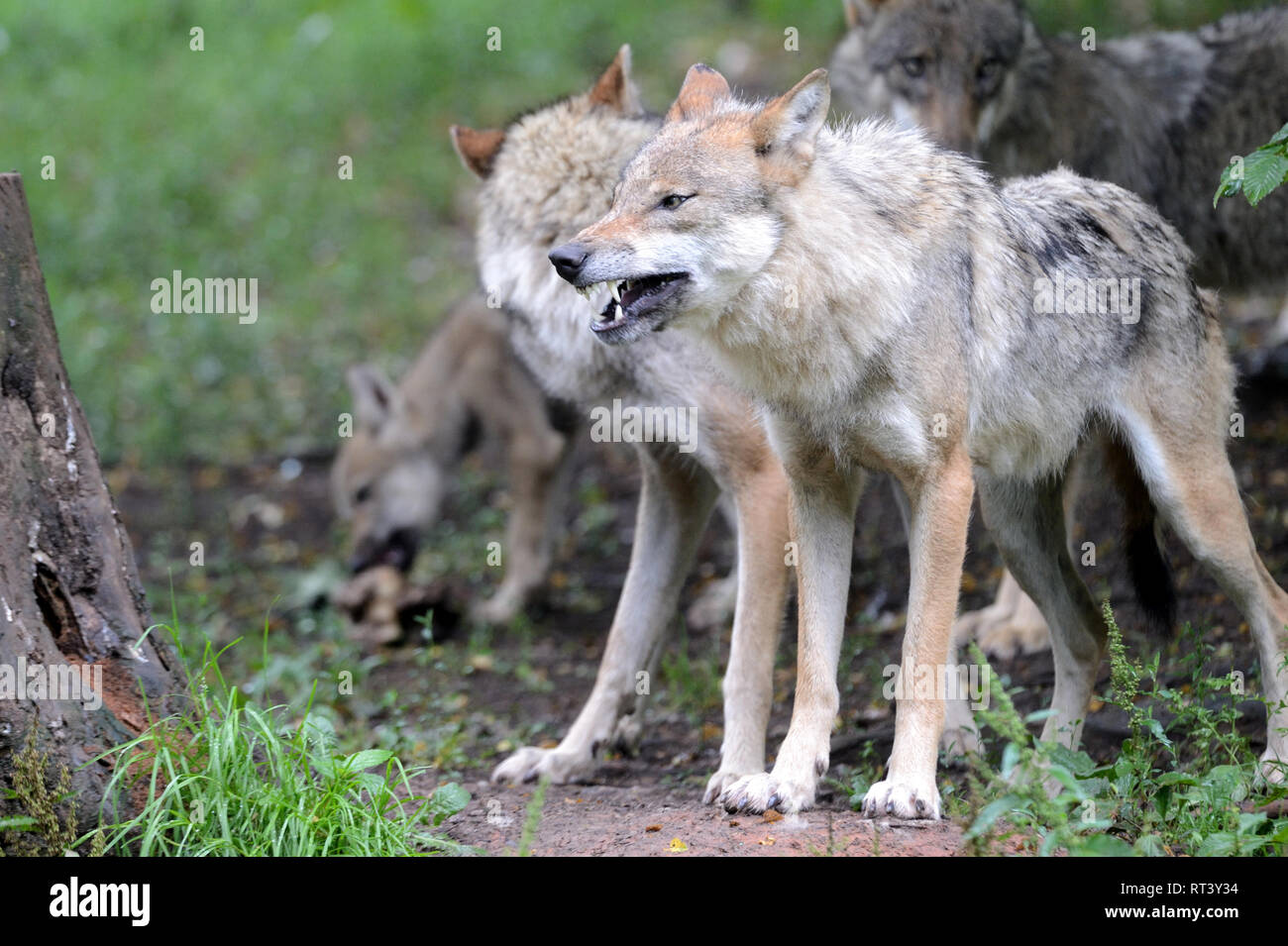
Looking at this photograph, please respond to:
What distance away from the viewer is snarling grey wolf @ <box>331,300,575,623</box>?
26.2 feet

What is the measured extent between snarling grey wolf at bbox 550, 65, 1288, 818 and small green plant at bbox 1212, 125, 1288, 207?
0.68 metres

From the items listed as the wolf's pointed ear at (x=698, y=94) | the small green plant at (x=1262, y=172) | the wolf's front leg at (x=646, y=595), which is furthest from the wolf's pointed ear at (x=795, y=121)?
the wolf's front leg at (x=646, y=595)

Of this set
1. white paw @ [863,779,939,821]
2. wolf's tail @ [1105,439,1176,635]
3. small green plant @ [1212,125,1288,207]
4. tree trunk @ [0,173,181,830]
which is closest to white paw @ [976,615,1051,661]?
wolf's tail @ [1105,439,1176,635]

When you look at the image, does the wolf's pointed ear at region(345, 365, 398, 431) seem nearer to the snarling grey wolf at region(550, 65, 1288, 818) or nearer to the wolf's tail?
the snarling grey wolf at region(550, 65, 1288, 818)

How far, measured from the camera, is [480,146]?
555 cm

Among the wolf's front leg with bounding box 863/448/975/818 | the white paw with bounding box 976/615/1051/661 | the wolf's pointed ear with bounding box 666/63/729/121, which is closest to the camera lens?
the wolf's front leg with bounding box 863/448/975/818

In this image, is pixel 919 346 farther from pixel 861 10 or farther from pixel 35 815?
pixel 861 10

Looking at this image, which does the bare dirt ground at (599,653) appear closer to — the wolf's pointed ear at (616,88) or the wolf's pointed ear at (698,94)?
the wolf's pointed ear at (698,94)

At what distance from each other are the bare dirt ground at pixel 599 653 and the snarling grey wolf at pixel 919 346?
0.38 metres

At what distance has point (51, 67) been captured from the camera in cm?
1423

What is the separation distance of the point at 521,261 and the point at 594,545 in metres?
3.48

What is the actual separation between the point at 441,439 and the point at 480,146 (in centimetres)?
319

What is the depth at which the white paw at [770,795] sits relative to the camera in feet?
12.9
